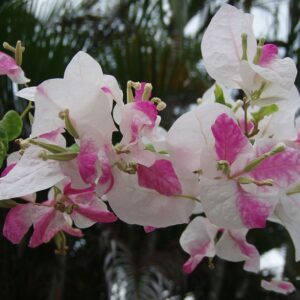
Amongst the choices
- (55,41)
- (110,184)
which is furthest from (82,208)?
(55,41)

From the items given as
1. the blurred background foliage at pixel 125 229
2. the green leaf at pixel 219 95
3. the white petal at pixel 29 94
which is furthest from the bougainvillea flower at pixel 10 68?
the blurred background foliage at pixel 125 229

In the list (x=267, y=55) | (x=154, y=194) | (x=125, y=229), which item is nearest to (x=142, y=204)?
(x=154, y=194)

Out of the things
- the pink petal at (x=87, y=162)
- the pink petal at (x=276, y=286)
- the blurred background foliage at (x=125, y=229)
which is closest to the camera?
the pink petal at (x=87, y=162)

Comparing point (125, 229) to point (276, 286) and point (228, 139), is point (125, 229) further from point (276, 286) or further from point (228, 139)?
point (228, 139)

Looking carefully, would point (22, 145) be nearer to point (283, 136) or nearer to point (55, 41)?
point (283, 136)

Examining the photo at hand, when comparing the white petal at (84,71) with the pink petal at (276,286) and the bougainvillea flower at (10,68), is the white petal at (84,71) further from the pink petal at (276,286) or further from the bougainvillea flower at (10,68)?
the pink petal at (276,286)

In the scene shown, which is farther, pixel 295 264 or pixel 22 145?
pixel 295 264

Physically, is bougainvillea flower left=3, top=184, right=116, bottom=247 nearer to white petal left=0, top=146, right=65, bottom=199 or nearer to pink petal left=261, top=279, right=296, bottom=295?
white petal left=0, top=146, right=65, bottom=199
